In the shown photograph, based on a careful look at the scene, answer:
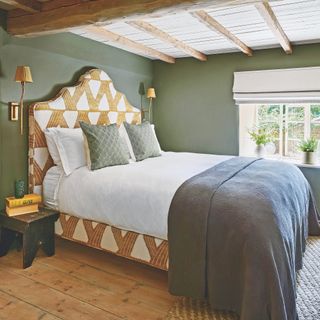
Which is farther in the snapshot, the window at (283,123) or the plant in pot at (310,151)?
the window at (283,123)

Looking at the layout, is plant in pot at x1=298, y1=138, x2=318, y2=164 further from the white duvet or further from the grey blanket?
the grey blanket

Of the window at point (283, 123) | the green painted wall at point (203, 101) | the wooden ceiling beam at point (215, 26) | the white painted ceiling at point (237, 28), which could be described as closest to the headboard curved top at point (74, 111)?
the white painted ceiling at point (237, 28)

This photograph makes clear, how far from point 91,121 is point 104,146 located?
767 mm

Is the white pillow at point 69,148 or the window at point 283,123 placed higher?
the window at point 283,123

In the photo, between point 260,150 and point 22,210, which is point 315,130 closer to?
point 260,150

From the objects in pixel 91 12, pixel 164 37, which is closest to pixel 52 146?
pixel 91 12

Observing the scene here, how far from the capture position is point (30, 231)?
2553 mm

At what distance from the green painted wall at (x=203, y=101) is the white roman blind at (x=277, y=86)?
0.11 m

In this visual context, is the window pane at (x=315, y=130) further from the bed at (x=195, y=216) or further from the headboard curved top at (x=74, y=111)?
the headboard curved top at (x=74, y=111)

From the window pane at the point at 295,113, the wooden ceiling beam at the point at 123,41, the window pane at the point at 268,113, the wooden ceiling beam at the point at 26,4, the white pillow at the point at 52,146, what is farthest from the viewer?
the window pane at the point at 268,113

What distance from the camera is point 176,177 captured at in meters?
2.40

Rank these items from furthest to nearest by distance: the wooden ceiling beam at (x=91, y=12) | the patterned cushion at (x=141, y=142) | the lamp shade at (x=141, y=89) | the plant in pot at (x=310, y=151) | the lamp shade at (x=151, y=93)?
1. the lamp shade at (x=141, y=89)
2. the lamp shade at (x=151, y=93)
3. the plant in pot at (x=310, y=151)
4. the patterned cushion at (x=141, y=142)
5. the wooden ceiling beam at (x=91, y=12)

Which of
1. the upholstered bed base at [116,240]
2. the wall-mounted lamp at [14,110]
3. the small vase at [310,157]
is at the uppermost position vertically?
the wall-mounted lamp at [14,110]

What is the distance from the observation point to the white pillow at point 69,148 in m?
2.89
